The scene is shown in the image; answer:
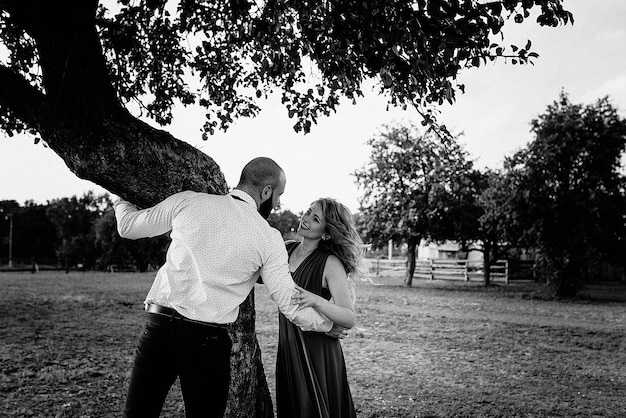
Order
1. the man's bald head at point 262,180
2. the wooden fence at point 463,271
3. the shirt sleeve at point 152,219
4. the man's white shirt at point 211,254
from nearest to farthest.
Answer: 1. the man's white shirt at point 211,254
2. the shirt sleeve at point 152,219
3. the man's bald head at point 262,180
4. the wooden fence at point 463,271

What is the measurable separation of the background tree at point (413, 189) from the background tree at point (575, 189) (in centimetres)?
787

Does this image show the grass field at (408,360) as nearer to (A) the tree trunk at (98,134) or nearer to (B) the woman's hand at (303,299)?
(A) the tree trunk at (98,134)

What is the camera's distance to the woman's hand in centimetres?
349

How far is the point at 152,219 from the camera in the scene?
3.29m

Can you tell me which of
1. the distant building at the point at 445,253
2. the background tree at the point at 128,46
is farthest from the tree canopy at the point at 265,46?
the distant building at the point at 445,253

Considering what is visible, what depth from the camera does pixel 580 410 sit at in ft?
22.2

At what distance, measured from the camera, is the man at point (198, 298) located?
305 cm

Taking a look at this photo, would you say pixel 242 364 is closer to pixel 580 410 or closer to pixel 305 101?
pixel 305 101

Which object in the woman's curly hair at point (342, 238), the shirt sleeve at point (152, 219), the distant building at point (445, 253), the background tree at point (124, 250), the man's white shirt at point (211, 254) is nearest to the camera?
the man's white shirt at point (211, 254)

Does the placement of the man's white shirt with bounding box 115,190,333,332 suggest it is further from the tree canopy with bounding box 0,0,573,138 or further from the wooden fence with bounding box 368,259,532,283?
the wooden fence with bounding box 368,259,532,283

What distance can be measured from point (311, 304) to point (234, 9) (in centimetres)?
300

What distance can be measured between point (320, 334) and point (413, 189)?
28634 mm

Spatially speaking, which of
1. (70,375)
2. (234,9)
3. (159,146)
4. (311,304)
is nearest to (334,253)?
(311,304)

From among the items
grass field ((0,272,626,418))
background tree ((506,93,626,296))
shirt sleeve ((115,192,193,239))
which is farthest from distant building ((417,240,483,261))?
shirt sleeve ((115,192,193,239))
